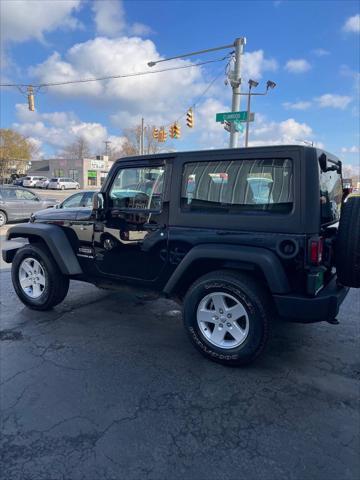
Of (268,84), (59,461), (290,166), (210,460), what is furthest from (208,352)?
(268,84)

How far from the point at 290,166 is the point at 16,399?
281cm

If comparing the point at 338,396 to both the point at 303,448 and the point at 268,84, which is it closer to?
the point at 303,448

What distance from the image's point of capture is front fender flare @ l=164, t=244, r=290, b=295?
2.80 meters

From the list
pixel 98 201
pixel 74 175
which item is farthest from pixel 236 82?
pixel 74 175

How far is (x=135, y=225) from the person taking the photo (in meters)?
3.64

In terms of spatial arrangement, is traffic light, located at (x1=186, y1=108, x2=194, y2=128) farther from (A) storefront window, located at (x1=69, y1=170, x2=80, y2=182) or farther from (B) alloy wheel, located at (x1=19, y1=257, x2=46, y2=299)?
(A) storefront window, located at (x1=69, y1=170, x2=80, y2=182)

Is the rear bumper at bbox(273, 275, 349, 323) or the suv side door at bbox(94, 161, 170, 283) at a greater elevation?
the suv side door at bbox(94, 161, 170, 283)

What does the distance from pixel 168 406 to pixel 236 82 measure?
449 inches

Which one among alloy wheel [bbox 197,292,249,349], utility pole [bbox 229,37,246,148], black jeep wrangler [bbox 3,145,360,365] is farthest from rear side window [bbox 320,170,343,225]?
utility pole [bbox 229,37,246,148]

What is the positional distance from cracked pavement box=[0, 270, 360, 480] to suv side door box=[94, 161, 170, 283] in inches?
29.1

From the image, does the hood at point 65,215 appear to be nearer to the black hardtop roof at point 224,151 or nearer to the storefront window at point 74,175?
the black hardtop roof at point 224,151

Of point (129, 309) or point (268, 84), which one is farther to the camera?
point (268, 84)

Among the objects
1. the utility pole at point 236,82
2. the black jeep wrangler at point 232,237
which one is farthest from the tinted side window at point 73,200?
the black jeep wrangler at point 232,237

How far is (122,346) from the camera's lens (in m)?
3.48
